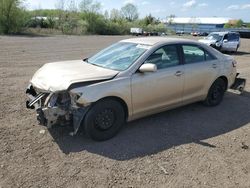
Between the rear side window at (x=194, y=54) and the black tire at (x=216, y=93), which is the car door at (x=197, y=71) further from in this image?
the black tire at (x=216, y=93)

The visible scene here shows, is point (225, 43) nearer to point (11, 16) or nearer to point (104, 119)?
point (104, 119)

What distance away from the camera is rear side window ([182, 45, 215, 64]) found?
5688 mm

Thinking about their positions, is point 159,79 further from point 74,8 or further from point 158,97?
point 74,8

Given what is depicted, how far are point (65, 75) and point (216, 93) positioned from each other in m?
3.64

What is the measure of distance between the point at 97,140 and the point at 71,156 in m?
0.57

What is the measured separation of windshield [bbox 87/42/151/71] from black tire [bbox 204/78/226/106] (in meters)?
2.12

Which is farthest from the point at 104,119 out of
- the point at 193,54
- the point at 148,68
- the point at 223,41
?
the point at 223,41

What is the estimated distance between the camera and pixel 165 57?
5324mm

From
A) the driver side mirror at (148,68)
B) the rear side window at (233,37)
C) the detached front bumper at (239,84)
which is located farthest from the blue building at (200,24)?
the driver side mirror at (148,68)

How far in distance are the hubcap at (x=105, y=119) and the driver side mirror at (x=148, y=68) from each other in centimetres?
85

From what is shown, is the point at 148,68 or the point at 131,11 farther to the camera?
the point at 131,11

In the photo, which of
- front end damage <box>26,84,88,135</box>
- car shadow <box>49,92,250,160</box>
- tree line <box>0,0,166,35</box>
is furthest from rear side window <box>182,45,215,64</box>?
tree line <box>0,0,166,35</box>

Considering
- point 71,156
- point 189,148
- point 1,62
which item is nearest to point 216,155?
point 189,148

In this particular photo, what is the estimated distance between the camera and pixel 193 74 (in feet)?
18.7
